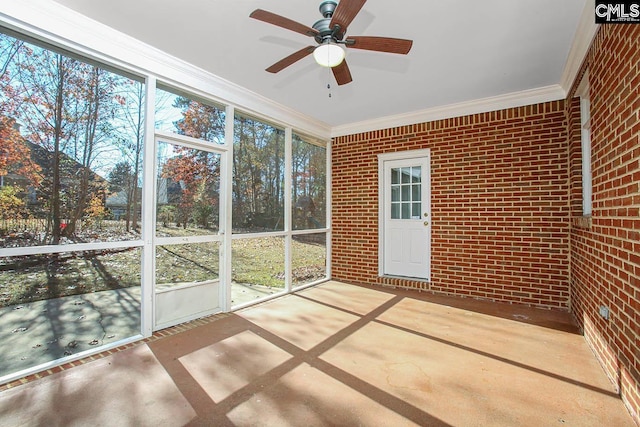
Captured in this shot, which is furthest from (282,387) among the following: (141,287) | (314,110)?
(314,110)

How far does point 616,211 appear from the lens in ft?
6.44

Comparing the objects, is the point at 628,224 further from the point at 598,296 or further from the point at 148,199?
the point at 148,199

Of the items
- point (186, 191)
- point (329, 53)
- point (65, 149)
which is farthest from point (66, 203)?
point (329, 53)

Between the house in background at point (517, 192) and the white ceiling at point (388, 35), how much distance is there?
0.61 feet

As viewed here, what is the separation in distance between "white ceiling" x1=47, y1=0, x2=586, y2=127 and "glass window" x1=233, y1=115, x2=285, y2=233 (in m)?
0.51

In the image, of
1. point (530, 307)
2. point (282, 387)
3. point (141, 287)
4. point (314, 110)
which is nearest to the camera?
point (282, 387)

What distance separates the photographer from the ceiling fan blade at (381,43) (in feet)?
6.65

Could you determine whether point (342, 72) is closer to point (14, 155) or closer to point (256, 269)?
point (14, 155)

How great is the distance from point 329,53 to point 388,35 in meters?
0.87

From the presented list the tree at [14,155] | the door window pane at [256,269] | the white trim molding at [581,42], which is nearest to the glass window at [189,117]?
the tree at [14,155]

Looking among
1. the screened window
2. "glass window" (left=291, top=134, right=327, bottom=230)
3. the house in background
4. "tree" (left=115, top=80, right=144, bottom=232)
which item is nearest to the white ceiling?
the house in background

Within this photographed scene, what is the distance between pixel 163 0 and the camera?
7.19 feet

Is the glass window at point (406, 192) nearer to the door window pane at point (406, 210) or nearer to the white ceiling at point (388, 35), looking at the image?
the door window pane at point (406, 210)

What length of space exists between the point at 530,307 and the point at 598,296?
4.84 ft
